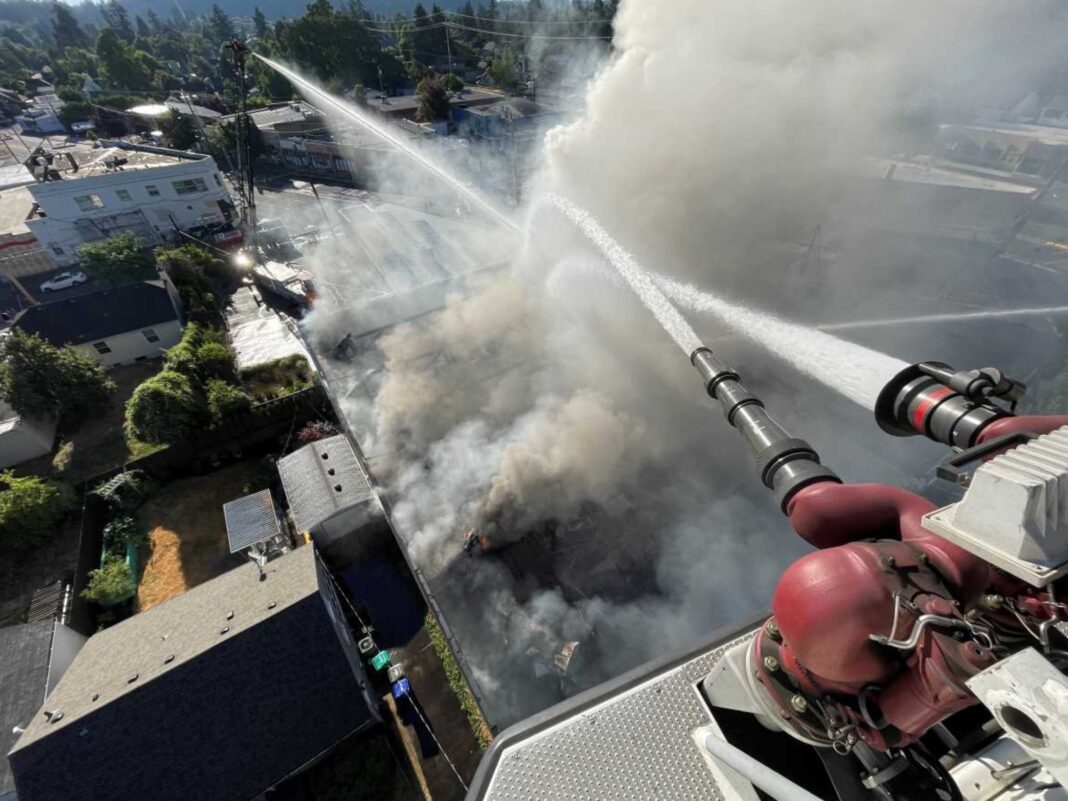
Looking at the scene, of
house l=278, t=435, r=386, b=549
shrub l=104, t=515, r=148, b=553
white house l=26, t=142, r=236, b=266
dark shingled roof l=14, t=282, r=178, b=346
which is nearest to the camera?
house l=278, t=435, r=386, b=549

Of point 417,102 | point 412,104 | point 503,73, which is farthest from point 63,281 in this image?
point 503,73

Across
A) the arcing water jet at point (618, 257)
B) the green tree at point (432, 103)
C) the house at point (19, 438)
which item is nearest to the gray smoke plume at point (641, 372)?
the arcing water jet at point (618, 257)

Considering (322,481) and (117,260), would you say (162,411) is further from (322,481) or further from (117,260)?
(117,260)

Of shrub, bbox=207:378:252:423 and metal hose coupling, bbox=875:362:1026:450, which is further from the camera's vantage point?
shrub, bbox=207:378:252:423

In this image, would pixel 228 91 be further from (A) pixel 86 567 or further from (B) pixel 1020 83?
(B) pixel 1020 83

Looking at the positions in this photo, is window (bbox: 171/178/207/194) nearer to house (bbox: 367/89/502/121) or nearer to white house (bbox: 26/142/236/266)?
white house (bbox: 26/142/236/266)

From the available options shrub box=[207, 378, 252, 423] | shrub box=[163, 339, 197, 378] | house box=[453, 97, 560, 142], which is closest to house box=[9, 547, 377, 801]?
shrub box=[207, 378, 252, 423]

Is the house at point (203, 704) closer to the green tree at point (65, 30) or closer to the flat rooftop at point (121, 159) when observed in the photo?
the flat rooftop at point (121, 159)
